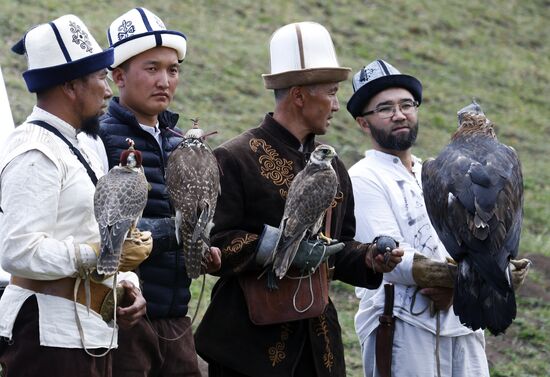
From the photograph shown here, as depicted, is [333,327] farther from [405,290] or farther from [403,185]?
[403,185]

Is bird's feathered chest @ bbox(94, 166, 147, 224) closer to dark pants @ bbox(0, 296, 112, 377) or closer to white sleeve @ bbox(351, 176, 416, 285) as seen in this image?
dark pants @ bbox(0, 296, 112, 377)

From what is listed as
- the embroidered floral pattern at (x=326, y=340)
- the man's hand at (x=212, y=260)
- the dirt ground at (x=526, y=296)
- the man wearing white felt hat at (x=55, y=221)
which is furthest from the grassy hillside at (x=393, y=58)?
the man wearing white felt hat at (x=55, y=221)

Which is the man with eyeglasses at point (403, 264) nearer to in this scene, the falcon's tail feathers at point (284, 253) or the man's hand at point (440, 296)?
the man's hand at point (440, 296)

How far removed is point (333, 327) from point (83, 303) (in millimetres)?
1410

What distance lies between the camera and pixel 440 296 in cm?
555

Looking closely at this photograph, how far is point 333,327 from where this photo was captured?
5281 mm

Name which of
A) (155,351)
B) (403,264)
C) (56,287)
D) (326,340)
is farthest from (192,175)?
(403,264)

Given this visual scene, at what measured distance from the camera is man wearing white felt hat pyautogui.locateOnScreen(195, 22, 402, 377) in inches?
197

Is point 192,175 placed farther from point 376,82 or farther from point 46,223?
point 376,82

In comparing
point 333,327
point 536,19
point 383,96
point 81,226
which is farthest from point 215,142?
point 536,19

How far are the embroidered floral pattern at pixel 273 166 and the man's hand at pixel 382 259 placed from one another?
479mm

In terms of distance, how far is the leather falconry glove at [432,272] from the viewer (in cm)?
546

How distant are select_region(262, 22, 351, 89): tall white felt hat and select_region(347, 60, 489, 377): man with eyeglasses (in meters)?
0.71

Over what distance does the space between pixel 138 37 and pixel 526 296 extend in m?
6.10
